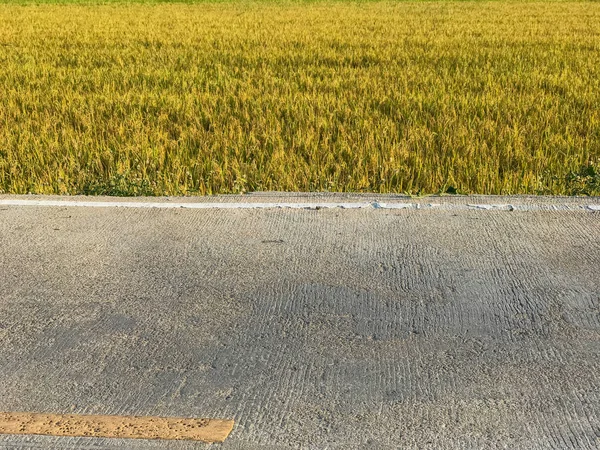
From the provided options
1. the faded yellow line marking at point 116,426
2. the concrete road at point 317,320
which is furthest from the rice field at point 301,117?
the faded yellow line marking at point 116,426

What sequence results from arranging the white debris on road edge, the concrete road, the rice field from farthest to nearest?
the rice field
the white debris on road edge
the concrete road

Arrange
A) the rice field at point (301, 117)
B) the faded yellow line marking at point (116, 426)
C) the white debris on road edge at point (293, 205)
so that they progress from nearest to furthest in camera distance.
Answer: the faded yellow line marking at point (116, 426), the white debris on road edge at point (293, 205), the rice field at point (301, 117)

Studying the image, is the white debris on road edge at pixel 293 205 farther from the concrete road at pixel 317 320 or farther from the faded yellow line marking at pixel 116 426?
the faded yellow line marking at pixel 116 426

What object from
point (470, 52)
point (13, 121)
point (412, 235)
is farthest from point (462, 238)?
point (470, 52)

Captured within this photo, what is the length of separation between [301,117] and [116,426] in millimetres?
5795

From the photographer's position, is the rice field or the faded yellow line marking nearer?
the faded yellow line marking

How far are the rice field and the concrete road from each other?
2.51ft

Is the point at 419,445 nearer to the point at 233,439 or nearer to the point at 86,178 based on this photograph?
the point at 233,439

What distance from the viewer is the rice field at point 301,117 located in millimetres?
6008

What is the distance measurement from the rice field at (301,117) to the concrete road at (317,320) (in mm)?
765

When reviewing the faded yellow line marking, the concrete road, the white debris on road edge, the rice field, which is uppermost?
the faded yellow line marking

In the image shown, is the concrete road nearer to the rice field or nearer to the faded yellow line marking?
the faded yellow line marking

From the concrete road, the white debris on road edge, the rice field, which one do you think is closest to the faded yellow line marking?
the concrete road

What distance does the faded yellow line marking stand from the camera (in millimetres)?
2627
